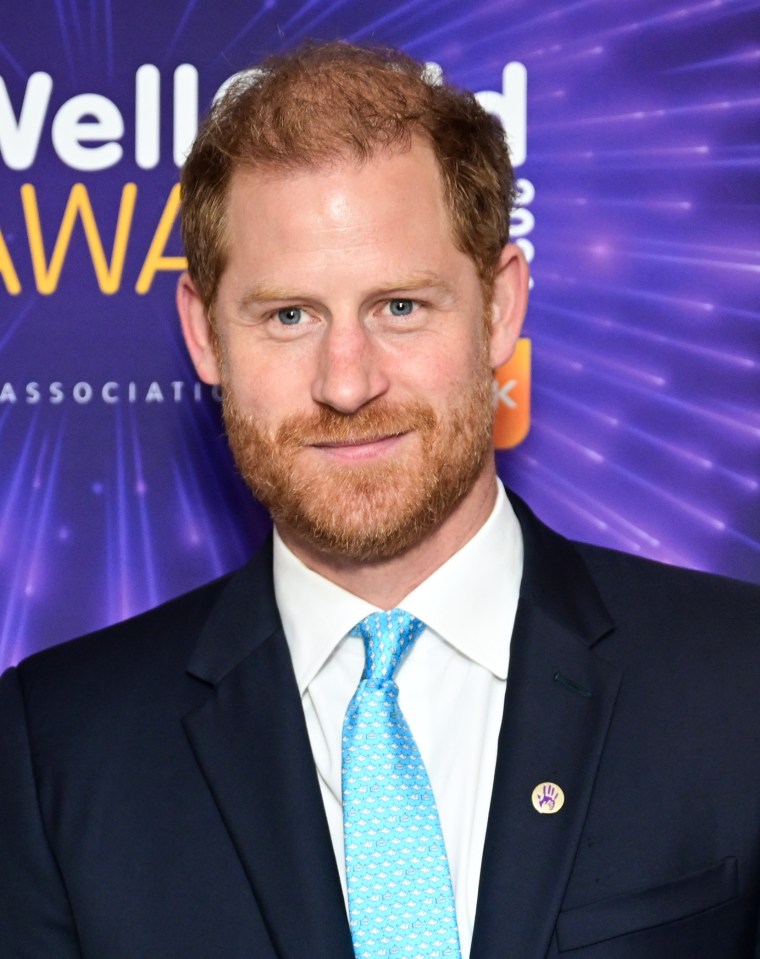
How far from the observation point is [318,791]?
1789 mm

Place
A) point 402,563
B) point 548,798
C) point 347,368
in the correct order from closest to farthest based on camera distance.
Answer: point 548,798 → point 347,368 → point 402,563

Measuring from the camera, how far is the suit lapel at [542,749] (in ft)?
5.44

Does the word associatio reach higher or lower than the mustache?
higher

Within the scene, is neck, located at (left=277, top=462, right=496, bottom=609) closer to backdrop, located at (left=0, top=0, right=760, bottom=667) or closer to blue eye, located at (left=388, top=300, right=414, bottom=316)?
blue eye, located at (left=388, top=300, right=414, bottom=316)

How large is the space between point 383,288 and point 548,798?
691 mm

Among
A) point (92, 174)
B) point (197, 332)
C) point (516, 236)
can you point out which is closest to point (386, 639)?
point (197, 332)

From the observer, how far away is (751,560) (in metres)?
2.35

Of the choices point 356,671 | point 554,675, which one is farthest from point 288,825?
point 554,675

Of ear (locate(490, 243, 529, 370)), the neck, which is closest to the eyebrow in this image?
ear (locate(490, 243, 529, 370))

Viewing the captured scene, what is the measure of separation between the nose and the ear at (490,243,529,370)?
0.80ft

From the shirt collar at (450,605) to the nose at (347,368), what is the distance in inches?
10.7

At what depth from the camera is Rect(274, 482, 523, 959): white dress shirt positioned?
1.82 meters

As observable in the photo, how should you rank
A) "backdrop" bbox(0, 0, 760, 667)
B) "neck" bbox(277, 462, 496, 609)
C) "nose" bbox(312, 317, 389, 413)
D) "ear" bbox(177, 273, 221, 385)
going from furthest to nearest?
"backdrop" bbox(0, 0, 760, 667), "ear" bbox(177, 273, 221, 385), "neck" bbox(277, 462, 496, 609), "nose" bbox(312, 317, 389, 413)

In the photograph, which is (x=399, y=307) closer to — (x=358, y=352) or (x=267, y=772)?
(x=358, y=352)
